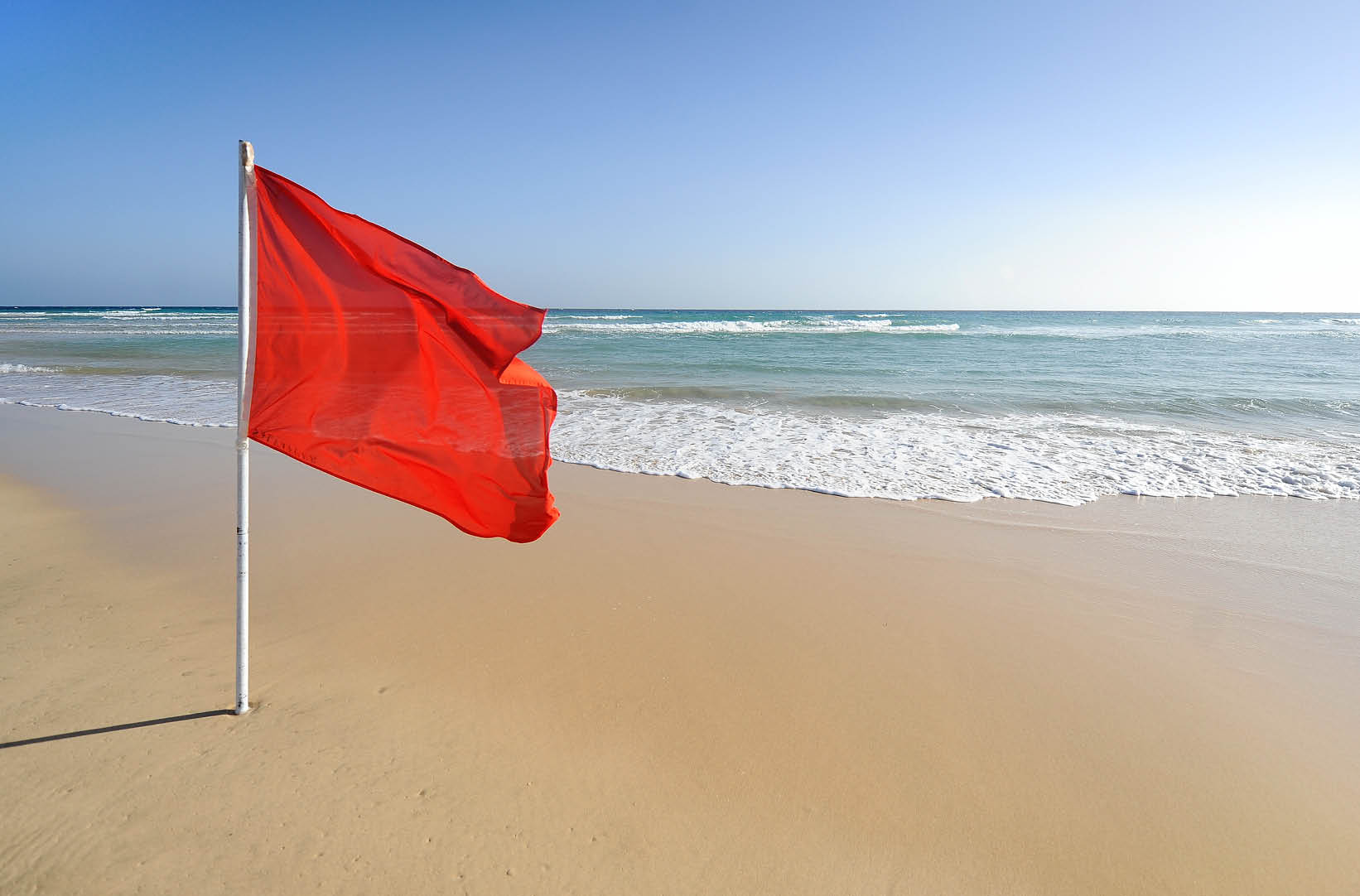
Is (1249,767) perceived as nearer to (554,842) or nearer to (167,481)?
(554,842)

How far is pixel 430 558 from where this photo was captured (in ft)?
17.4

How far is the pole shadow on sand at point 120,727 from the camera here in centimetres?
303

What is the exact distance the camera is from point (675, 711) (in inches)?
137

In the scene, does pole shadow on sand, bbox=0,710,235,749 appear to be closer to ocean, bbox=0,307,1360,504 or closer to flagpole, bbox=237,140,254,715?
flagpole, bbox=237,140,254,715

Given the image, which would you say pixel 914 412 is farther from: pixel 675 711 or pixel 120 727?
pixel 120 727

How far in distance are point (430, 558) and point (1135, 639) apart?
15.4 feet

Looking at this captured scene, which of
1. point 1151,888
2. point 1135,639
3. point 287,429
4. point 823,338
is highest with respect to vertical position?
point 823,338

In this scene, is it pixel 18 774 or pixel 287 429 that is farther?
pixel 287 429

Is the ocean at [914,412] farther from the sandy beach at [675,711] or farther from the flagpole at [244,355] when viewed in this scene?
the flagpole at [244,355]

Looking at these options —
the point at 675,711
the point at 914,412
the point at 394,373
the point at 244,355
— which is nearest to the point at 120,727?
the point at 244,355

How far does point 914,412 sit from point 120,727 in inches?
495

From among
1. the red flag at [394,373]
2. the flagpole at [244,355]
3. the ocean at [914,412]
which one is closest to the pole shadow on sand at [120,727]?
the flagpole at [244,355]

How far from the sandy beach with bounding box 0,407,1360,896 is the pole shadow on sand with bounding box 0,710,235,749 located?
0.01 metres

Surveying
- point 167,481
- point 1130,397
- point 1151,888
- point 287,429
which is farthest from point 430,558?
point 1130,397
